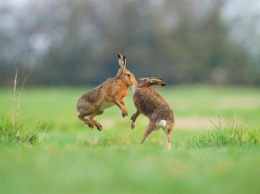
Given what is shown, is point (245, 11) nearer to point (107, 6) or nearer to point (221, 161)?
point (107, 6)

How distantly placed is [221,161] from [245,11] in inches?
2339

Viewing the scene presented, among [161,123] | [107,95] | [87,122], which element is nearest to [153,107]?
[161,123]

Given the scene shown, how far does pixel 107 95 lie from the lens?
10.6 m

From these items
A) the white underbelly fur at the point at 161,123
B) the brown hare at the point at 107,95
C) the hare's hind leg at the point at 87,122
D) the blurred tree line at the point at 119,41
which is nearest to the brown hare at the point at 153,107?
the white underbelly fur at the point at 161,123

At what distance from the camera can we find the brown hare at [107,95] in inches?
418

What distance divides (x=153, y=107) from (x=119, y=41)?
158ft

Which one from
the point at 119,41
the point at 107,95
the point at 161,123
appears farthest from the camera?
the point at 119,41

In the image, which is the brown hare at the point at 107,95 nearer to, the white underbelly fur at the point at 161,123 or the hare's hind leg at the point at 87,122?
the hare's hind leg at the point at 87,122

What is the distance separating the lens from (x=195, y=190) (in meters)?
5.72

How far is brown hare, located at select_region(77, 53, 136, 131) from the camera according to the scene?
1062cm

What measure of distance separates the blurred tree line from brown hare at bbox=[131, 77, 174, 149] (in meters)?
40.9

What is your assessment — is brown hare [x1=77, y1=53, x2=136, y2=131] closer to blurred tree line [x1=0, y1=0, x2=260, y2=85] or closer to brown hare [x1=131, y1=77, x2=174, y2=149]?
brown hare [x1=131, y1=77, x2=174, y2=149]

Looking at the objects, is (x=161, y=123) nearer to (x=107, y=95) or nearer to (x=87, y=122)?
(x=107, y=95)

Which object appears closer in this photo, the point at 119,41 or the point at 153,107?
the point at 153,107
